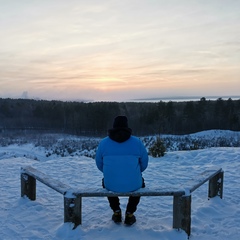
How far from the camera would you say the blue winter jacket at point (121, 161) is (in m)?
4.07

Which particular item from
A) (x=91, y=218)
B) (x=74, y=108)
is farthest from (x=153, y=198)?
(x=74, y=108)

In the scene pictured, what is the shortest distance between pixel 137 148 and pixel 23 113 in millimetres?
61225

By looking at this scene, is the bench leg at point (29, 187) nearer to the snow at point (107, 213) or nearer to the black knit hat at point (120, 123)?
the snow at point (107, 213)

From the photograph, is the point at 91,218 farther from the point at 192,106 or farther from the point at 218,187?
the point at 192,106

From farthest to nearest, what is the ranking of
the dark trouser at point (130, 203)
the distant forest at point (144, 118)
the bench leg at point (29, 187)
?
the distant forest at point (144, 118), the bench leg at point (29, 187), the dark trouser at point (130, 203)

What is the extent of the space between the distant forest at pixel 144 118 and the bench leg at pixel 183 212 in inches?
1490

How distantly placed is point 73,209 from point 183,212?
1.48 m

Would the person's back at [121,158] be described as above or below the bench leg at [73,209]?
above

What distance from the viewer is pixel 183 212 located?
13.2 feet

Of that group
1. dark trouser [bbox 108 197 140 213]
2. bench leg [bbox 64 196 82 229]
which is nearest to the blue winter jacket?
dark trouser [bbox 108 197 140 213]

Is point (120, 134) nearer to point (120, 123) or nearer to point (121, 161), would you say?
point (120, 123)

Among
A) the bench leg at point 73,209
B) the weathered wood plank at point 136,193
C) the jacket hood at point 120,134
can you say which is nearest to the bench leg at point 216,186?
the weathered wood plank at point 136,193

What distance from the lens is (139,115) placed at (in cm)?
4934

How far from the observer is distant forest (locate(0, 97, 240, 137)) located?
4516 cm
